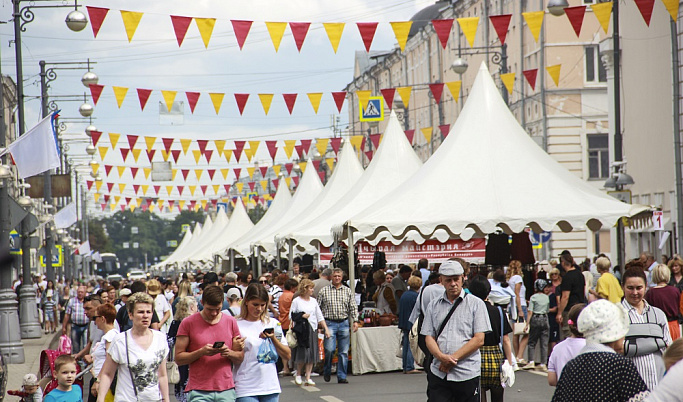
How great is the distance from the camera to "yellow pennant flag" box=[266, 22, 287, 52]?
67.1ft

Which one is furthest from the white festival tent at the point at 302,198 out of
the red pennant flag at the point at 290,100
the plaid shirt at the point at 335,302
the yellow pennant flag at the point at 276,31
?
the plaid shirt at the point at 335,302

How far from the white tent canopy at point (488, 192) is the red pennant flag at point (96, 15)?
569 centimetres

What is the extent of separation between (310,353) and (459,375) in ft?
25.8

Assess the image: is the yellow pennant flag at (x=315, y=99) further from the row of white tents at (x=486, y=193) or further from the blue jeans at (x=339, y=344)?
the blue jeans at (x=339, y=344)

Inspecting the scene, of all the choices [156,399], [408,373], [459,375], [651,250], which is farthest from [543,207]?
[651,250]

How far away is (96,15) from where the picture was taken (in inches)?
760

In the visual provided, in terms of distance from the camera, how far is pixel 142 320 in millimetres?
8312

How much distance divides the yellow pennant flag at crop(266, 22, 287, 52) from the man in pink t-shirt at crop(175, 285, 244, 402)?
41.6ft

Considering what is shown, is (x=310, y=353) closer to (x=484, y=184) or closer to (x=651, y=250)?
(x=484, y=184)

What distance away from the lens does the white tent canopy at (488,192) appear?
666 inches

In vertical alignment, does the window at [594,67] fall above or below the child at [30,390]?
above

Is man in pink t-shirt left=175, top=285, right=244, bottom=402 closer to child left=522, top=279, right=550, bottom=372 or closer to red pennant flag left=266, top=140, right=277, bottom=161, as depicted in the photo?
child left=522, top=279, right=550, bottom=372

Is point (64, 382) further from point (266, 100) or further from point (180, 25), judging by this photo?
point (266, 100)

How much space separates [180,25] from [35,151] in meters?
3.36
